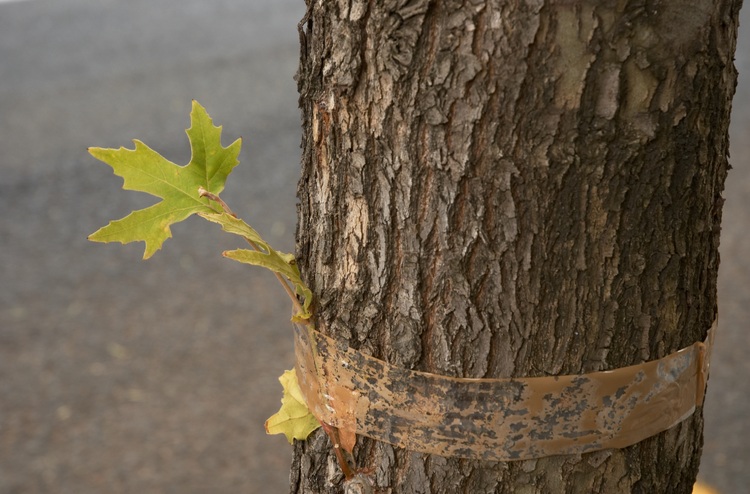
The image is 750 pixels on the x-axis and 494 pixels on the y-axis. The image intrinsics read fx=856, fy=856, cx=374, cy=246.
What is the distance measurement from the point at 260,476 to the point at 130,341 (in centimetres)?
104

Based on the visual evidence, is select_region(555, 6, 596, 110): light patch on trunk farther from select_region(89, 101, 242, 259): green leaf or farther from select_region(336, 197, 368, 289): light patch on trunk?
select_region(89, 101, 242, 259): green leaf

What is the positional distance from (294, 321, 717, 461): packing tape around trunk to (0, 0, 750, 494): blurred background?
7.29 feet

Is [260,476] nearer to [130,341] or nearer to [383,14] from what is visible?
[130,341]

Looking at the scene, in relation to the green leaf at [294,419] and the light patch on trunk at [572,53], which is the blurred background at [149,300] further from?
the light patch on trunk at [572,53]

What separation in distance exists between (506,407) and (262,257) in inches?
14.6

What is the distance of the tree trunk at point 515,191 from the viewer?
0.99 meters

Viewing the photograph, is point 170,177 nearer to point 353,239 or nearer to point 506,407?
point 353,239

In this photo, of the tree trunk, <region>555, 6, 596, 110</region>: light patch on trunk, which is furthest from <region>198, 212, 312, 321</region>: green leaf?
<region>555, 6, 596, 110</region>: light patch on trunk

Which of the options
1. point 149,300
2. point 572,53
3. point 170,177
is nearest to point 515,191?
point 572,53

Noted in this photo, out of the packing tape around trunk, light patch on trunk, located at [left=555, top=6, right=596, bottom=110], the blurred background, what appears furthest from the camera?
the blurred background

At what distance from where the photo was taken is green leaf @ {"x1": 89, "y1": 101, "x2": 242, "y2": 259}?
1.20 metres

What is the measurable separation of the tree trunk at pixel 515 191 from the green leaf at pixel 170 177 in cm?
14

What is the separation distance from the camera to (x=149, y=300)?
421 cm

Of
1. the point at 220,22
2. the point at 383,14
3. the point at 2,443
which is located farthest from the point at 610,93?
the point at 220,22
